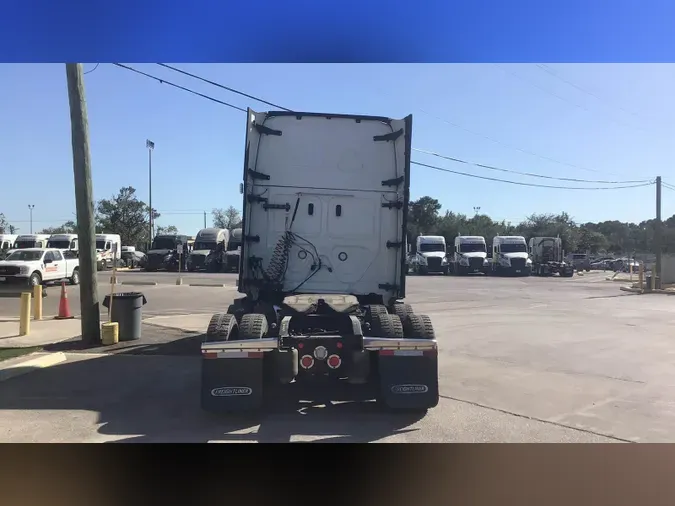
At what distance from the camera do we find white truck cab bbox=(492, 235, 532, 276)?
3925 centimetres

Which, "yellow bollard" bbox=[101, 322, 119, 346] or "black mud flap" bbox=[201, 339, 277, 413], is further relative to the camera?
"yellow bollard" bbox=[101, 322, 119, 346]

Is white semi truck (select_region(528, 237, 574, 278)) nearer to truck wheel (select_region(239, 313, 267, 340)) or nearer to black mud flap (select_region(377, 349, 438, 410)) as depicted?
black mud flap (select_region(377, 349, 438, 410))

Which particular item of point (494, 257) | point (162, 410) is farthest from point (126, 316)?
point (494, 257)

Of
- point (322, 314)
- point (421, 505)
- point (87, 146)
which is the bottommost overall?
point (421, 505)

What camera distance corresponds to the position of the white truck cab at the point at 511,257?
39250 mm

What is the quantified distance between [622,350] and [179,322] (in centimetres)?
1018

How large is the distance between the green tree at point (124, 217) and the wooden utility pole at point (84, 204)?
5157cm

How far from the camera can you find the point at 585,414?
264 inches

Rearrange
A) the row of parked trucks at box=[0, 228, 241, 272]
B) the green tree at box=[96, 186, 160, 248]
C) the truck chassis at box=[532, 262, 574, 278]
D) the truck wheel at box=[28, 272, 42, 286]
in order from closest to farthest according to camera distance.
A: 1. the truck wheel at box=[28, 272, 42, 286]
2. the row of parked trucks at box=[0, 228, 241, 272]
3. the truck chassis at box=[532, 262, 574, 278]
4. the green tree at box=[96, 186, 160, 248]

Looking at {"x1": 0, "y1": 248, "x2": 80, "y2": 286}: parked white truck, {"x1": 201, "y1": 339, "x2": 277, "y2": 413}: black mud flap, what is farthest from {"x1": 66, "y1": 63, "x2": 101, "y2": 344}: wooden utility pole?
{"x1": 0, "y1": 248, "x2": 80, "y2": 286}: parked white truck

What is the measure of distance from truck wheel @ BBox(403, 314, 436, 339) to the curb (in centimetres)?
589

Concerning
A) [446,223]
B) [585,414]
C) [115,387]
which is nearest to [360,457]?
[585,414]

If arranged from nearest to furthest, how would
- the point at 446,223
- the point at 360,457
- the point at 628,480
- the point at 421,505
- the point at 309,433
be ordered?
1. the point at 421,505
2. the point at 628,480
3. the point at 360,457
4. the point at 309,433
5. the point at 446,223

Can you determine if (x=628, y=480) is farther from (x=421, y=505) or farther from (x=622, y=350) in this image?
(x=622, y=350)
